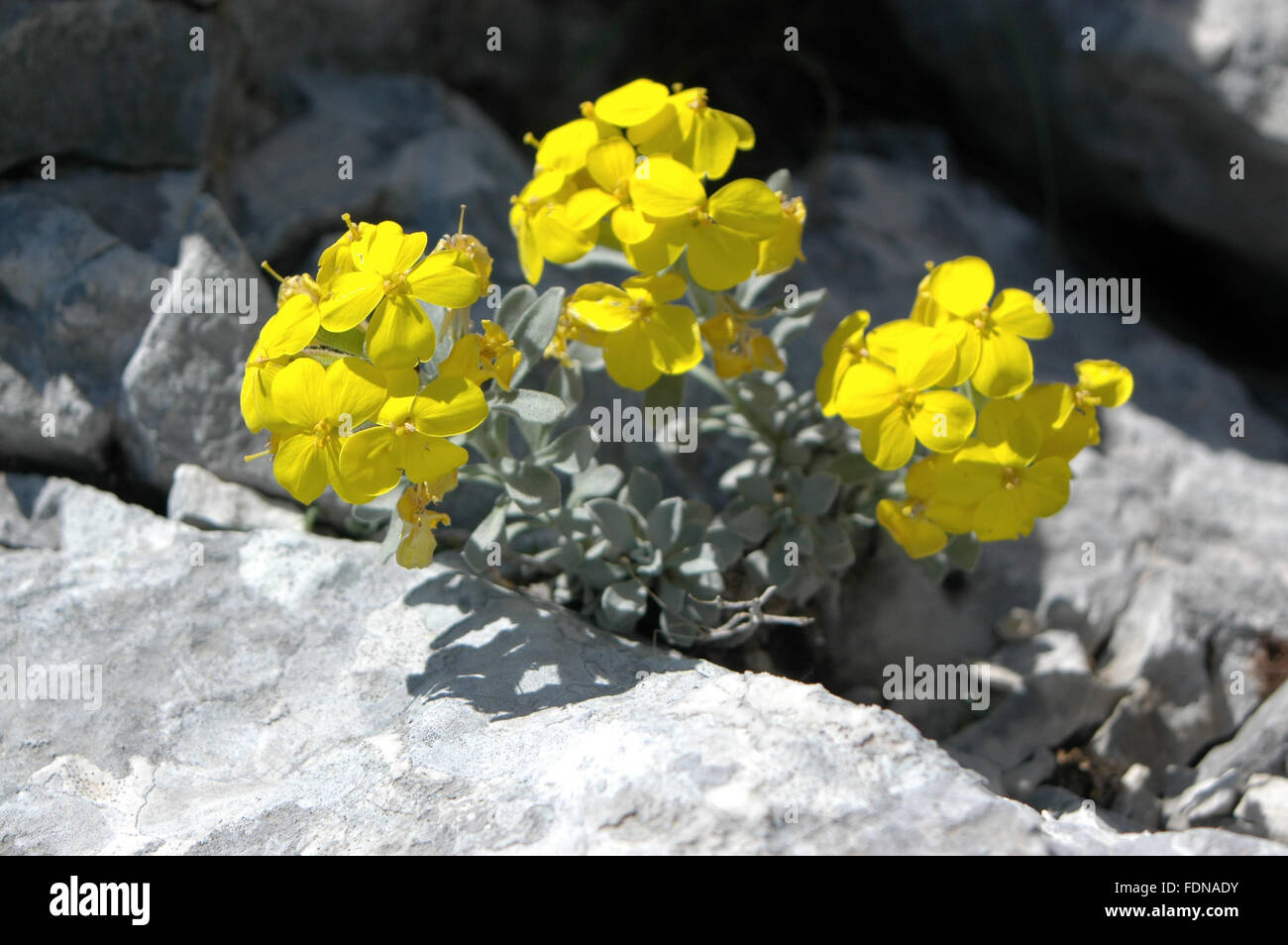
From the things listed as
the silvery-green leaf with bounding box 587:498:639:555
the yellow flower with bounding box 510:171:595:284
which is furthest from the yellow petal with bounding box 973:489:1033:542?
the yellow flower with bounding box 510:171:595:284

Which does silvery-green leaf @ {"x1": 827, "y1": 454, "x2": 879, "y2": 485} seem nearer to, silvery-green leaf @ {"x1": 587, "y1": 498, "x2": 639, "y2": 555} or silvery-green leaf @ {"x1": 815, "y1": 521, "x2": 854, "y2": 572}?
silvery-green leaf @ {"x1": 815, "y1": 521, "x2": 854, "y2": 572}

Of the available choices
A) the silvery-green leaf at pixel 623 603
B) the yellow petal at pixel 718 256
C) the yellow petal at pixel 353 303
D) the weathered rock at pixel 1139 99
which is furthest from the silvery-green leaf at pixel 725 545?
the weathered rock at pixel 1139 99

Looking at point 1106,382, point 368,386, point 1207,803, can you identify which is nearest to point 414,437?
point 368,386

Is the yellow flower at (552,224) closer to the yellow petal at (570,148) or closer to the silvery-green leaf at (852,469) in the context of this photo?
the yellow petal at (570,148)

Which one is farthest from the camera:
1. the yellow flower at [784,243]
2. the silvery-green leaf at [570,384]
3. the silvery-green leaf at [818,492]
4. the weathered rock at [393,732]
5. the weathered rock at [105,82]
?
the weathered rock at [105,82]

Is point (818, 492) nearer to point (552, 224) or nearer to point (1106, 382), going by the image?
point (1106, 382)

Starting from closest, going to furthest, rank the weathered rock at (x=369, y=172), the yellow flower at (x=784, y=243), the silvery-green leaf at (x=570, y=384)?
1. the yellow flower at (x=784, y=243)
2. the silvery-green leaf at (x=570, y=384)
3. the weathered rock at (x=369, y=172)
